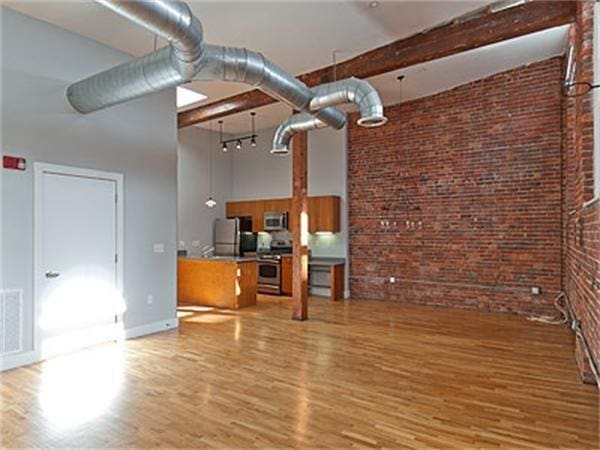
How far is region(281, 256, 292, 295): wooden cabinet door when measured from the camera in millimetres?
8500

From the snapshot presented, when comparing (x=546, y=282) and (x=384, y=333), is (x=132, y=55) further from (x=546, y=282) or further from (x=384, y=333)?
(x=546, y=282)

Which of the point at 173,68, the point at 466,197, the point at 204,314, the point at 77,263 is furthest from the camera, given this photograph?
the point at 466,197

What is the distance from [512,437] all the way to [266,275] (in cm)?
656

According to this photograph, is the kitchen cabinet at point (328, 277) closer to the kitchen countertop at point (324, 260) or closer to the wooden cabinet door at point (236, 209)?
the kitchen countertop at point (324, 260)

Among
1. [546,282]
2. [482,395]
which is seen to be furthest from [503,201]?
[482,395]

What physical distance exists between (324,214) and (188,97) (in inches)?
140

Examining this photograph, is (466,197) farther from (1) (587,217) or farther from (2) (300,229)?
(1) (587,217)

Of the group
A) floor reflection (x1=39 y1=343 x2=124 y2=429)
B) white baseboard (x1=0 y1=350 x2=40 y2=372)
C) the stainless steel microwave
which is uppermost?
the stainless steel microwave

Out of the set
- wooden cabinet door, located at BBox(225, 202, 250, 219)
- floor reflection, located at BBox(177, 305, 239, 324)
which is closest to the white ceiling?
floor reflection, located at BBox(177, 305, 239, 324)

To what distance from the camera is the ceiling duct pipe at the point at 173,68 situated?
2719mm

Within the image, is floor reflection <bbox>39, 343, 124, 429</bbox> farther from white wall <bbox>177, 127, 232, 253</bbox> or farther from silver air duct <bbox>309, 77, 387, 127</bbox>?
white wall <bbox>177, 127, 232, 253</bbox>

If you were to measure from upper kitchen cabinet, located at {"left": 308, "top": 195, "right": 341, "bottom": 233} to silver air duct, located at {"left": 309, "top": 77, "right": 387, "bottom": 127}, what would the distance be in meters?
3.46

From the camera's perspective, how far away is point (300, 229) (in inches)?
239

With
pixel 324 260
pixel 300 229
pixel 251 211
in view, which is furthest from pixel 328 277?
pixel 251 211
